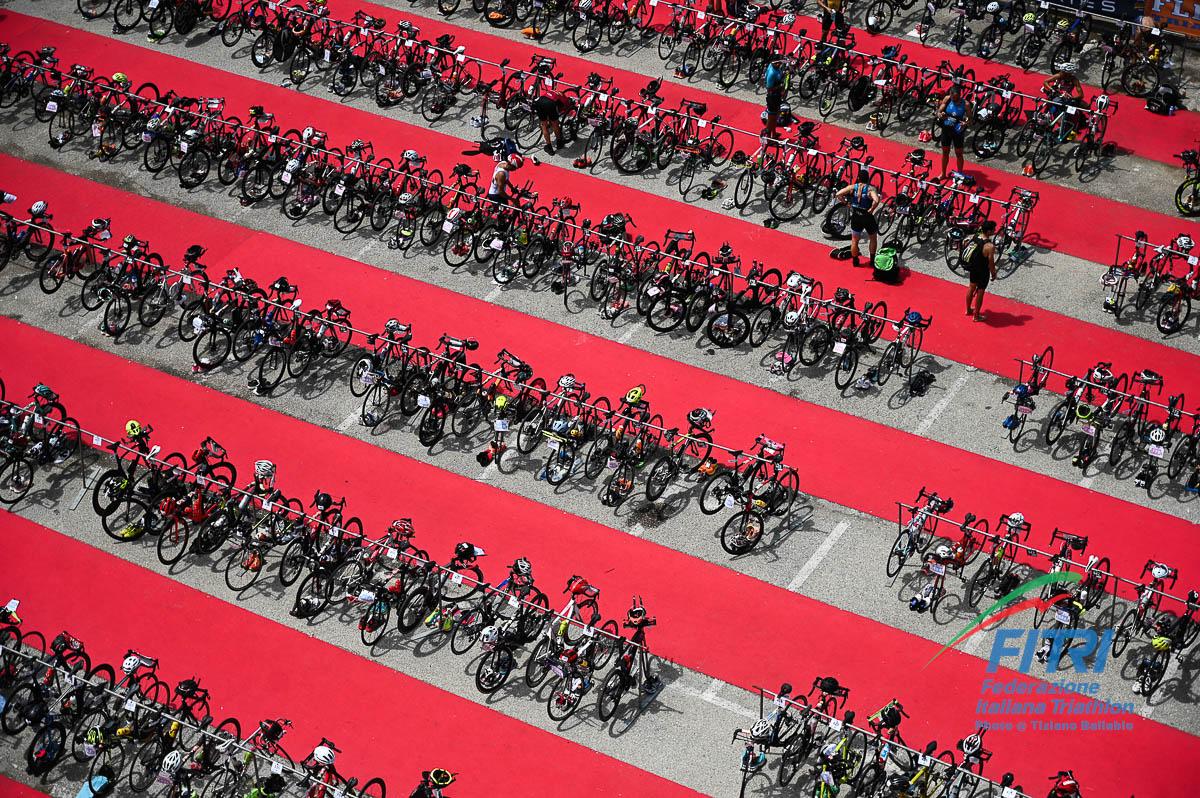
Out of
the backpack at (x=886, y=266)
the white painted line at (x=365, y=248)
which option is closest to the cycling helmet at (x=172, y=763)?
the white painted line at (x=365, y=248)

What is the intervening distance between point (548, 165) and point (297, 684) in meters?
13.7

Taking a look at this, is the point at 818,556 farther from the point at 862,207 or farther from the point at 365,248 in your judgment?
the point at 365,248

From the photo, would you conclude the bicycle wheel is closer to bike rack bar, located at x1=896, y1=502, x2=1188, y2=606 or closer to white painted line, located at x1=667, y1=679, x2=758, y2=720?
bike rack bar, located at x1=896, y1=502, x2=1188, y2=606

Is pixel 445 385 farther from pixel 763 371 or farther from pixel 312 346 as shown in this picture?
pixel 763 371

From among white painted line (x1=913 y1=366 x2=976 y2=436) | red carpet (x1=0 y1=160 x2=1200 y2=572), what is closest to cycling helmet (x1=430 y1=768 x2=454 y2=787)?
red carpet (x1=0 y1=160 x2=1200 y2=572)

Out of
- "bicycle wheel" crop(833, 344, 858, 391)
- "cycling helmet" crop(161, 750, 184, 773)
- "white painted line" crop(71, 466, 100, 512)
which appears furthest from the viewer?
"bicycle wheel" crop(833, 344, 858, 391)

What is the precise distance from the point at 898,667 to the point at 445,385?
9.30 metres

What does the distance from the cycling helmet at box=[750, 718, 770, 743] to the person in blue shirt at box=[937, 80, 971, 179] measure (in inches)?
557

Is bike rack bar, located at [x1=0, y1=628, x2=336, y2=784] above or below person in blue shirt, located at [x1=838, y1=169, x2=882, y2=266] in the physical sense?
below

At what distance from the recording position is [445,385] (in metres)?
29.1

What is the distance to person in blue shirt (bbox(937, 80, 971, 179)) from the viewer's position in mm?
32719

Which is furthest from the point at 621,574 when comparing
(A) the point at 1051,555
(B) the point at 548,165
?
(B) the point at 548,165

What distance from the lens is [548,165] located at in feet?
114

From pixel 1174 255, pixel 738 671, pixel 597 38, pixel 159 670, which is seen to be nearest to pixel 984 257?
pixel 1174 255
